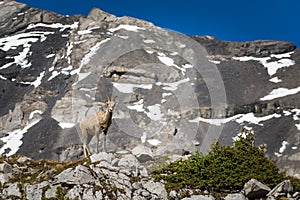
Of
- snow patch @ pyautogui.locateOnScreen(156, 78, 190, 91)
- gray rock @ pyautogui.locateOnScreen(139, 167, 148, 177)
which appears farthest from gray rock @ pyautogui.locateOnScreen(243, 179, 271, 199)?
snow patch @ pyautogui.locateOnScreen(156, 78, 190, 91)

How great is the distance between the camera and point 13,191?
848 inches

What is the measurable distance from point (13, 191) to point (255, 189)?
10.8 m

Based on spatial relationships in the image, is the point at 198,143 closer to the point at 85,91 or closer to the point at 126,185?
the point at 85,91

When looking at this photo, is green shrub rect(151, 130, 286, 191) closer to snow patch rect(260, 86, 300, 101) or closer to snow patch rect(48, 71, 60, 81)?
snow patch rect(260, 86, 300, 101)

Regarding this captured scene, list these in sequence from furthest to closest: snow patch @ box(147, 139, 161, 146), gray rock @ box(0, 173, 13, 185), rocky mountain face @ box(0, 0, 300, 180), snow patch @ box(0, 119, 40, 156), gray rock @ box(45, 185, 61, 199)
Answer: snow patch @ box(147, 139, 161, 146) < rocky mountain face @ box(0, 0, 300, 180) < snow patch @ box(0, 119, 40, 156) < gray rock @ box(0, 173, 13, 185) < gray rock @ box(45, 185, 61, 199)

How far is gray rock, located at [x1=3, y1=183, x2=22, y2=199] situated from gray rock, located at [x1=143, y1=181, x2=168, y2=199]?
572 centimetres

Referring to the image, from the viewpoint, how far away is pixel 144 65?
609 feet

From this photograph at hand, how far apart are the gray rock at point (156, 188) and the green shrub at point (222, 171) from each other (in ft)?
1.08

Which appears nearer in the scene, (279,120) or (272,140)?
(272,140)

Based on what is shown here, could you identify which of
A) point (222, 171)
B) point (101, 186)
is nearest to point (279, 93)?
point (222, 171)

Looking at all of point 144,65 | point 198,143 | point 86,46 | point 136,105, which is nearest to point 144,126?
point 136,105

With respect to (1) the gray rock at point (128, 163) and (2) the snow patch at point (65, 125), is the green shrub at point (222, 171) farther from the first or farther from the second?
(2) the snow patch at point (65, 125)

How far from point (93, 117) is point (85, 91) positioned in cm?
13079

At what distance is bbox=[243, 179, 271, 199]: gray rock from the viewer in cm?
2080
